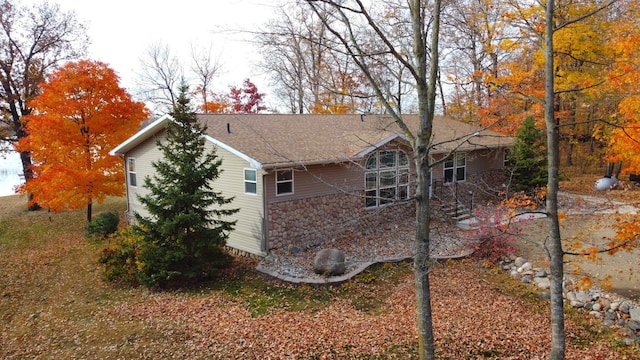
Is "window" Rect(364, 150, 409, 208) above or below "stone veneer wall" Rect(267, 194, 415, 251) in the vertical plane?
above

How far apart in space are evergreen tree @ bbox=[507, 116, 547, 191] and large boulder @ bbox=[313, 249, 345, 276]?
11.5m

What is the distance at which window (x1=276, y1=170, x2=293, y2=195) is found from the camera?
40.8 ft

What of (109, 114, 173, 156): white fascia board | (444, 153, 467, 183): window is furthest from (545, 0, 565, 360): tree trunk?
(444, 153, 467, 183): window

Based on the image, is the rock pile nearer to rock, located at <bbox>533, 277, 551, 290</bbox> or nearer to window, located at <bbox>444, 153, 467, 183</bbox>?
rock, located at <bbox>533, 277, 551, 290</bbox>

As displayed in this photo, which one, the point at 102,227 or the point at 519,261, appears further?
the point at 102,227

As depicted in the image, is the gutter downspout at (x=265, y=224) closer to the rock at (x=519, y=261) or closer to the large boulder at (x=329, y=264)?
the large boulder at (x=329, y=264)

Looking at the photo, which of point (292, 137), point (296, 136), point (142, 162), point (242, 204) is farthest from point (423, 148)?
point (142, 162)

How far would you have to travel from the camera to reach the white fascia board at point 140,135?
46.9ft

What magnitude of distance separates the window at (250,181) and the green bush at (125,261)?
3.49 metres

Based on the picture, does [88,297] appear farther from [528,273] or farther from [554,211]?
[528,273]

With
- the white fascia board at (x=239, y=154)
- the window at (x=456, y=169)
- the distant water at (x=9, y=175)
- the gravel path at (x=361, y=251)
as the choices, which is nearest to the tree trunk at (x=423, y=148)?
the gravel path at (x=361, y=251)

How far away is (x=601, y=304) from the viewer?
9273 millimetres

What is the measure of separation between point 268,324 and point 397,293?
3586 mm

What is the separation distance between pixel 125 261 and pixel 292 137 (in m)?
6.74
